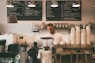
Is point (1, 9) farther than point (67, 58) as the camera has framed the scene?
Yes

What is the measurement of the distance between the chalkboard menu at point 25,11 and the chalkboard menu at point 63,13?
11.5 inches

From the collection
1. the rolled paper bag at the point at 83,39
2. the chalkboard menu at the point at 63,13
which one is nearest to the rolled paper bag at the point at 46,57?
the rolled paper bag at the point at 83,39

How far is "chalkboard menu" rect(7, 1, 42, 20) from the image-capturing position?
20.9 feet

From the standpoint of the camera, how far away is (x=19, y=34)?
21.0 ft

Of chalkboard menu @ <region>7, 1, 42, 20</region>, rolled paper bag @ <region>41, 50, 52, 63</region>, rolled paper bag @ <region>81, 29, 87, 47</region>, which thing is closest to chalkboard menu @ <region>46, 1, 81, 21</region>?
chalkboard menu @ <region>7, 1, 42, 20</region>

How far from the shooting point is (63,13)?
251 inches

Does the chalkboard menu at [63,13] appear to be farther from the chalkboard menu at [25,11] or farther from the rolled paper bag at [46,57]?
the rolled paper bag at [46,57]

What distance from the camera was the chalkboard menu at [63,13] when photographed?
635 centimetres

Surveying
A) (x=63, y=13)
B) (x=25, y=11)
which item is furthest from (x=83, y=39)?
(x=25, y=11)

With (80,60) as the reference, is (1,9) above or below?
above

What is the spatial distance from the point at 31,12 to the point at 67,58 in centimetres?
279

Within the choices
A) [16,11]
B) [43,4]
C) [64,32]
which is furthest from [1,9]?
[64,32]

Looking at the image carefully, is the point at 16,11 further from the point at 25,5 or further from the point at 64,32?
the point at 64,32

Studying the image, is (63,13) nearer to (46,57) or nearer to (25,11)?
(25,11)
